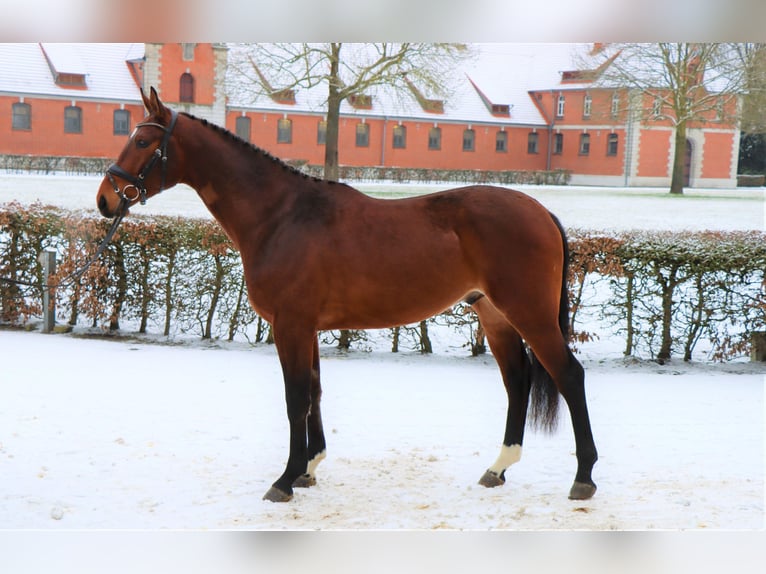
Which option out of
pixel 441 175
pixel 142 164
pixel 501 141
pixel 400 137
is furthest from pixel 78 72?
pixel 501 141

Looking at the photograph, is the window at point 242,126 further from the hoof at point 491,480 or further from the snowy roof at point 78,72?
the hoof at point 491,480

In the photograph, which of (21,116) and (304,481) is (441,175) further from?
(21,116)

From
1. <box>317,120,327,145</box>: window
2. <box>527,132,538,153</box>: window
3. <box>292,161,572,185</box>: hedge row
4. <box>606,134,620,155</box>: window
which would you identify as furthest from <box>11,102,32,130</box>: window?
<box>606,134,620,155</box>: window

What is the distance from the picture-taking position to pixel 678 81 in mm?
5375

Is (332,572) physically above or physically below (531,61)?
below

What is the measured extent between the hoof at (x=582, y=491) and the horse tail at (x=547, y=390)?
280mm

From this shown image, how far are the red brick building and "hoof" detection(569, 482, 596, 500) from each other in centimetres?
235

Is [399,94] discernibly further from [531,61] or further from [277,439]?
[277,439]

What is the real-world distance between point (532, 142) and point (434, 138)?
2.20 ft

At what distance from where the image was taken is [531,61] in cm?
552

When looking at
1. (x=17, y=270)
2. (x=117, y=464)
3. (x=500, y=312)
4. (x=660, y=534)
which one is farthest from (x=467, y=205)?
(x=17, y=270)

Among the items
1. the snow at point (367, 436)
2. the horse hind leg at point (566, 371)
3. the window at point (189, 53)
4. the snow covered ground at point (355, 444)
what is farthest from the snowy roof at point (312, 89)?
the horse hind leg at point (566, 371)

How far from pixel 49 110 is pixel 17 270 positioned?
6.17ft

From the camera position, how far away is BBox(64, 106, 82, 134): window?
16.3ft
